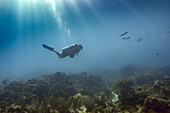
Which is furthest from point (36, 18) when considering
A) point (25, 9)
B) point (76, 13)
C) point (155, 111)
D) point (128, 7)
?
point (155, 111)

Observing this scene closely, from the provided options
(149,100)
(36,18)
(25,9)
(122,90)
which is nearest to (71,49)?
(122,90)

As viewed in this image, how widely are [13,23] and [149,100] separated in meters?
46.2

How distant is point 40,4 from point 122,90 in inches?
1337

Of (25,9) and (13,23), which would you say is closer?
(25,9)

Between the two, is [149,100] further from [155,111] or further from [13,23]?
[13,23]

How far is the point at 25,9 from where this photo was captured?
34562 mm

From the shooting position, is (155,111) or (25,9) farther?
(25,9)

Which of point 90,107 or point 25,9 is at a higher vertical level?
point 25,9

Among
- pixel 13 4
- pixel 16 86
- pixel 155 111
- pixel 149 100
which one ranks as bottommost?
pixel 155 111

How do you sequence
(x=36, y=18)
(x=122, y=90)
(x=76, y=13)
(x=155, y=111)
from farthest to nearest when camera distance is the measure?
(x=36, y=18) < (x=76, y=13) < (x=122, y=90) < (x=155, y=111)

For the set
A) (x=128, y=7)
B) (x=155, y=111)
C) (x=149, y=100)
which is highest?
(x=128, y=7)

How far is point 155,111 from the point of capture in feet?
15.7

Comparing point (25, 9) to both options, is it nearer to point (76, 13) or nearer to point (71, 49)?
point (76, 13)

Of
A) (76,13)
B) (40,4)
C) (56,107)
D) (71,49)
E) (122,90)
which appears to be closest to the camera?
(56,107)
